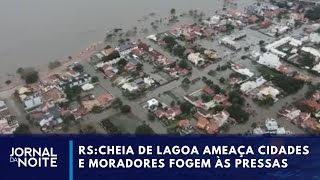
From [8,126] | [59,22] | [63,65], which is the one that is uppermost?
[59,22]

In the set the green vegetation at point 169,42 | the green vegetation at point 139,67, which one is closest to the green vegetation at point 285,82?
the green vegetation at point 169,42

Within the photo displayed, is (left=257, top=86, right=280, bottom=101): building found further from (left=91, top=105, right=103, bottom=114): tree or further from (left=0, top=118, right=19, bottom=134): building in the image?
(left=0, top=118, right=19, bottom=134): building

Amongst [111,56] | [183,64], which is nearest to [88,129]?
[111,56]

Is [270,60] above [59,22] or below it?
below

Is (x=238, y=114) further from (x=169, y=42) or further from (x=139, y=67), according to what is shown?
(x=169, y=42)

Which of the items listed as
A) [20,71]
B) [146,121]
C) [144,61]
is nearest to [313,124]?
[146,121]
